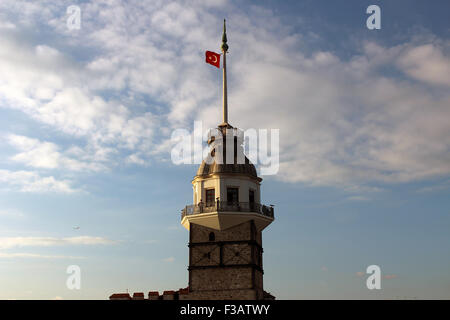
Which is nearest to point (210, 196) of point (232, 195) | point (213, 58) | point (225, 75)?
point (232, 195)

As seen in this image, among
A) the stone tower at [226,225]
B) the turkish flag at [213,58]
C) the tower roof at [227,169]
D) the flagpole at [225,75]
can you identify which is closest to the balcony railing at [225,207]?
the stone tower at [226,225]

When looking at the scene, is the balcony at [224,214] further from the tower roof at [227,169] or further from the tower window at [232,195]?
the tower roof at [227,169]

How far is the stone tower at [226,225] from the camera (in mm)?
55688

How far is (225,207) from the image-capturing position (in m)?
57.1

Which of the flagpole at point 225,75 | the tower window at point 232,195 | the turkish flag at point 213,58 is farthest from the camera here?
the turkish flag at point 213,58

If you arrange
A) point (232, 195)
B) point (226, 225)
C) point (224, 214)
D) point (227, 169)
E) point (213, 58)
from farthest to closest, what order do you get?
1. point (213, 58)
2. point (227, 169)
3. point (232, 195)
4. point (226, 225)
5. point (224, 214)

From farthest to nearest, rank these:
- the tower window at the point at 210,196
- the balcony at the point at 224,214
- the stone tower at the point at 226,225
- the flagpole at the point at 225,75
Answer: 1. the flagpole at the point at 225,75
2. the tower window at the point at 210,196
3. the balcony at the point at 224,214
4. the stone tower at the point at 226,225

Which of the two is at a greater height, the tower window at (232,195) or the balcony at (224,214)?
the tower window at (232,195)

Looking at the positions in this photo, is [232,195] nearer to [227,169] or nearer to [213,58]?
[227,169]

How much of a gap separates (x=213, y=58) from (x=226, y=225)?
1975 centimetres

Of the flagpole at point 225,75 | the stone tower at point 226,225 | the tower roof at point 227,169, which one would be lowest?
the stone tower at point 226,225
